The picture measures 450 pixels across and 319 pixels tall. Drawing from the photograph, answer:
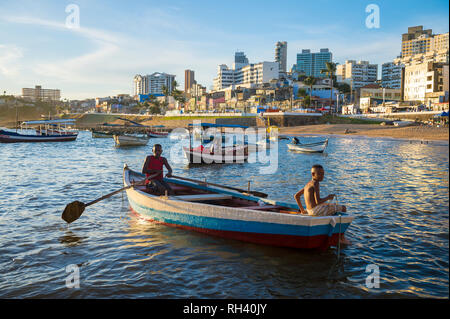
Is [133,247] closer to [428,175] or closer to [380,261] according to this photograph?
[380,261]

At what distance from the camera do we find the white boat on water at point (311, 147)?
37.2m

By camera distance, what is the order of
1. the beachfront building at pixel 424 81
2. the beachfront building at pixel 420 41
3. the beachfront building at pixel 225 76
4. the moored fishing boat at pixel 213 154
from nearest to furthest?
the moored fishing boat at pixel 213 154
the beachfront building at pixel 424 81
the beachfront building at pixel 420 41
the beachfront building at pixel 225 76

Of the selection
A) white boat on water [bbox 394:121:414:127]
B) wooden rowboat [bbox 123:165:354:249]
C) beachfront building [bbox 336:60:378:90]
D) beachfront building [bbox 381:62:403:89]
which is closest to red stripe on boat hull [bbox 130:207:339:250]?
wooden rowboat [bbox 123:165:354:249]

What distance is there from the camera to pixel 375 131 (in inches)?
2424

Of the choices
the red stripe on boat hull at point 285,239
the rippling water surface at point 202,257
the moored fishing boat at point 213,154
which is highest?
the moored fishing boat at point 213,154

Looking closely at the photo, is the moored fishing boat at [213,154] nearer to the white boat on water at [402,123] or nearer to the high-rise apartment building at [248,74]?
the white boat on water at [402,123]

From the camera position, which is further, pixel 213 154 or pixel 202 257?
pixel 213 154

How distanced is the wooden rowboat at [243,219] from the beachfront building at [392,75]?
14208 centimetres

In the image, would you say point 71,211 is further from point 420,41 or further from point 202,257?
point 420,41

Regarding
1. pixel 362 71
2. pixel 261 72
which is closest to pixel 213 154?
pixel 261 72

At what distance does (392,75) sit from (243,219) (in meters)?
151

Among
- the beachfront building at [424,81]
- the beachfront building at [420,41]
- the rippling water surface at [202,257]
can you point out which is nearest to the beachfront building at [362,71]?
the beachfront building at [420,41]

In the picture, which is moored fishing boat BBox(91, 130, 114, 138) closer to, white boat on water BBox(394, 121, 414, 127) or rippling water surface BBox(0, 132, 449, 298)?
rippling water surface BBox(0, 132, 449, 298)
